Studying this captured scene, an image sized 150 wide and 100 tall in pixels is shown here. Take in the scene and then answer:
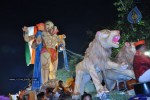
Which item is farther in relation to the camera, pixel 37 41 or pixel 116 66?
pixel 37 41

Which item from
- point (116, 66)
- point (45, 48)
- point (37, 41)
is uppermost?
point (37, 41)

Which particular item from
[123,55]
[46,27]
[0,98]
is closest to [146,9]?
[46,27]

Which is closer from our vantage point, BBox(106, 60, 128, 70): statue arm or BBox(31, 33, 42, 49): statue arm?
BBox(106, 60, 128, 70): statue arm

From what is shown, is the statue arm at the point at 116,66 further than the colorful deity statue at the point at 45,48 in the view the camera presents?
No

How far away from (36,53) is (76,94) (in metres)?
2.44

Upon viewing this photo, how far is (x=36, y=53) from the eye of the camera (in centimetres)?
728

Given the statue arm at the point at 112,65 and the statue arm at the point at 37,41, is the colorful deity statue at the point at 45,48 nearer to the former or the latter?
the statue arm at the point at 37,41

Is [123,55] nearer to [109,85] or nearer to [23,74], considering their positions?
[109,85]

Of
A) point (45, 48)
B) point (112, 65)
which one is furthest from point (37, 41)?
point (112, 65)

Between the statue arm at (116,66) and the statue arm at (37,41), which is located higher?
the statue arm at (37,41)

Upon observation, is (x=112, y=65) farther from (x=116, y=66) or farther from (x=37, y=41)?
(x=37, y=41)

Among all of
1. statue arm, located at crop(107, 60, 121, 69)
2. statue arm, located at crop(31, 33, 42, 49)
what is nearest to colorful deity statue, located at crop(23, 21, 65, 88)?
statue arm, located at crop(31, 33, 42, 49)

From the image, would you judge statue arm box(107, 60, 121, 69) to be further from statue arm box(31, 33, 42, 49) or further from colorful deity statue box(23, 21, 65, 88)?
statue arm box(31, 33, 42, 49)

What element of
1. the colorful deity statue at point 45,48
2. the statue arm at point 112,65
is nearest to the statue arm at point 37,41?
the colorful deity statue at point 45,48
